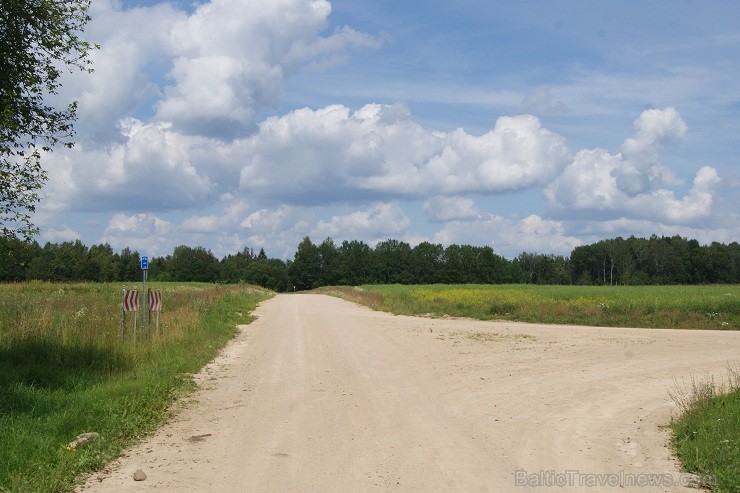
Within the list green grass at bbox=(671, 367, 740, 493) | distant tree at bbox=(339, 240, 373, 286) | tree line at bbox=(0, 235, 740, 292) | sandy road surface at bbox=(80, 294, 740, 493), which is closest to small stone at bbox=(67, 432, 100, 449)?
sandy road surface at bbox=(80, 294, 740, 493)

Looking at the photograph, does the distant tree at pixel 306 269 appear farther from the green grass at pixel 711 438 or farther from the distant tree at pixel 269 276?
the green grass at pixel 711 438

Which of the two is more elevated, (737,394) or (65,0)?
(65,0)

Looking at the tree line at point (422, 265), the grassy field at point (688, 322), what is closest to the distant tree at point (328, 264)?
the tree line at point (422, 265)

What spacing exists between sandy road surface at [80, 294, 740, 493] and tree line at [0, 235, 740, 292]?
9945 centimetres

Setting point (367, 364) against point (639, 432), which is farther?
point (367, 364)

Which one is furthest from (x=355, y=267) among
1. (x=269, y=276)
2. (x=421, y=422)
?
(x=421, y=422)

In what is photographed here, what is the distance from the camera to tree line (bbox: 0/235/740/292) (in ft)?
383

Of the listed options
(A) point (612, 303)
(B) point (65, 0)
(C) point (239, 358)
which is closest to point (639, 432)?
(C) point (239, 358)

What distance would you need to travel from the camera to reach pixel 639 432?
9273 mm

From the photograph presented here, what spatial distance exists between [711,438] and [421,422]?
12.1 feet

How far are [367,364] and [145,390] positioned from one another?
572 cm

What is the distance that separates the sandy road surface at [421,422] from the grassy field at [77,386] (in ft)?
1.62

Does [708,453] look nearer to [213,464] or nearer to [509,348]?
[213,464]

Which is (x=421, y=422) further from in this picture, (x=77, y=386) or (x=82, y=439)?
(x=77, y=386)
